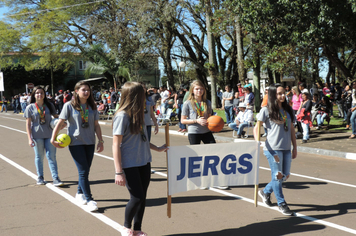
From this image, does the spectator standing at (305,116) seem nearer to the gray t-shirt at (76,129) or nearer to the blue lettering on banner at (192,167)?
the blue lettering on banner at (192,167)

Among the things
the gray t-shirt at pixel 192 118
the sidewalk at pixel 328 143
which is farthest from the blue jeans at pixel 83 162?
the sidewalk at pixel 328 143

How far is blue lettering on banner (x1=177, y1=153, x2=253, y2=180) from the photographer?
4469 millimetres

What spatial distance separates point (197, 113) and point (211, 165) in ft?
4.89

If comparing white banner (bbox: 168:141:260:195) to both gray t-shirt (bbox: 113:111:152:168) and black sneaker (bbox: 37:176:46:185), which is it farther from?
black sneaker (bbox: 37:176:46:185)

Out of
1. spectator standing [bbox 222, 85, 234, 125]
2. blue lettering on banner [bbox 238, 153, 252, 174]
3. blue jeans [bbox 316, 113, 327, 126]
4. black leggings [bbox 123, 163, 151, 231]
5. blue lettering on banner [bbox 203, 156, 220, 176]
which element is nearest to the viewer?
black leggings [bbox 123, 163, 151, 231]

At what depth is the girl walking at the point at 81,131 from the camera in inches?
197

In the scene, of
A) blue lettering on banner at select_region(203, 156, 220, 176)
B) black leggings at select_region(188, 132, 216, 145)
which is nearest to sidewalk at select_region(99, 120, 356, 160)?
black leggings at select_region(188, 132, 216, 145)

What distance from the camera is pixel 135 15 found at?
21781 millimetres

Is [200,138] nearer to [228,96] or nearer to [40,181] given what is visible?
[40,181]

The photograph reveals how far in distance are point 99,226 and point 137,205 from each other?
1.03m

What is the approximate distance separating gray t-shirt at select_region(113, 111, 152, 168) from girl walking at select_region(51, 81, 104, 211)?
1503mm

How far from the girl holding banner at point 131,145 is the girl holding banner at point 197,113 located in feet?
7.26

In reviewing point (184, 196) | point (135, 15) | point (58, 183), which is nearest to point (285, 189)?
point (184, 196)

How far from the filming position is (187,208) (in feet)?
17.0
